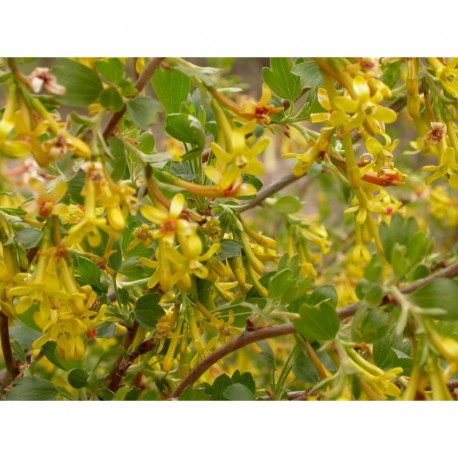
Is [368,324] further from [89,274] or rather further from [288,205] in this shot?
[89,274]

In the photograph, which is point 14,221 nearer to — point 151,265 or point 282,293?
point 151,265

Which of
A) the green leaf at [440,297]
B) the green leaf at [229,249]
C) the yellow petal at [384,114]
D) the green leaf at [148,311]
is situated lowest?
the green leaf at [148,311]

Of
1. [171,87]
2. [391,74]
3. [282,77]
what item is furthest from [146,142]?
[391,74]

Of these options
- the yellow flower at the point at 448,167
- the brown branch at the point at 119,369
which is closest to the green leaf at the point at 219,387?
the brown branch at the point at 119,369

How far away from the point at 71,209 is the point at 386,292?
1.09 feet

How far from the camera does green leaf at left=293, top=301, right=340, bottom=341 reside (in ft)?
1.59

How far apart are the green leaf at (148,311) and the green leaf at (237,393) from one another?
0.42ft

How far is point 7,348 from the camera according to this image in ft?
2.40

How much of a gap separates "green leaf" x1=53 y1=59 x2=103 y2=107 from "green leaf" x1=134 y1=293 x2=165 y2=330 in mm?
236


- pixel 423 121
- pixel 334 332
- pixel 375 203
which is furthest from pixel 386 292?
pixel 423 121

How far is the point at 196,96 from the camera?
73 centimetres

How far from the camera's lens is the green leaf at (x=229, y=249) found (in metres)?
0.63

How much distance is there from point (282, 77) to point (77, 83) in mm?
268

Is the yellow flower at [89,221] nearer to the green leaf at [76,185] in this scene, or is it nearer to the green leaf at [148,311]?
the green leaf at [76,185]
